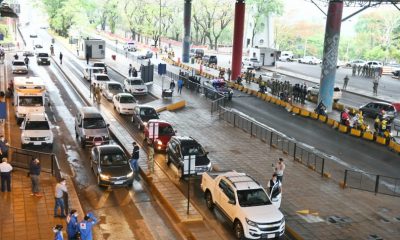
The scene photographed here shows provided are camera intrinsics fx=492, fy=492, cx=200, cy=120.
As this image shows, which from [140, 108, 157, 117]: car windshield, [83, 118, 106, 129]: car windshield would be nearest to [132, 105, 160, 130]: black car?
[140, 108, 157, 117]: car windshield

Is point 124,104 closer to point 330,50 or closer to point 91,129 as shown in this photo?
point 91,129

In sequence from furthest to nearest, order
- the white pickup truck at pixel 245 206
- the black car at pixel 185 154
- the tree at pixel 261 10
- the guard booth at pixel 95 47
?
the tree at pixel 261 10 < the guard booth at pixel 95 47 < the black car at pixel 185 154 < the white pickup truck at pixel 245 206

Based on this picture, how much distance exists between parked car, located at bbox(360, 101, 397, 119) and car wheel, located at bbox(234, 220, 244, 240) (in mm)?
25130

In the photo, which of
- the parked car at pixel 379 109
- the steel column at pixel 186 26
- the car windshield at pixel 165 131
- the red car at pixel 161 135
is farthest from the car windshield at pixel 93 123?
the steel column at pixel 186 26

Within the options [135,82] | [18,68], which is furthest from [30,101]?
[18,68]

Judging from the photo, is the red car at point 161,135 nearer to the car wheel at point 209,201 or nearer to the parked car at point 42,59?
the car wheel at point 209,201

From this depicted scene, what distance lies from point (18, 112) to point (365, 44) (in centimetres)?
10366

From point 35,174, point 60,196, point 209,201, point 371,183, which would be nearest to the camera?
point 60,196

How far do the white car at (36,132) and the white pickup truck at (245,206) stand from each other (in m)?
10.9

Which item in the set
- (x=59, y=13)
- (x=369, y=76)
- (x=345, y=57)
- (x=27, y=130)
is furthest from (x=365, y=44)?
(x=27, y=130)

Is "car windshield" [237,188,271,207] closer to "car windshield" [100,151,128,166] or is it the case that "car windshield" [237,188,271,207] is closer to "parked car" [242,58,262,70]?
"car windshield" [100,151,128,166]

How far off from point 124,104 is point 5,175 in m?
18.4

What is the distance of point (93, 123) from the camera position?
27906 mm

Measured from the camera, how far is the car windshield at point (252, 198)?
1705 cm
